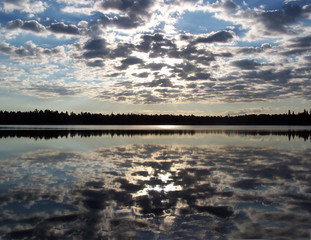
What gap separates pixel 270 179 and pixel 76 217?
11524 millimetres

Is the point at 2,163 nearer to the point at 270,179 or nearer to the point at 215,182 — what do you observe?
the point at 215,182

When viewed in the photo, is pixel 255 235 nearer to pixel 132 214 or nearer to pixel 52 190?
pixel 132 214

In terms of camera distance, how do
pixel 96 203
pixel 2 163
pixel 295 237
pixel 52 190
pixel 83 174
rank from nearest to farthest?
pixel 295 237 < pixel 96 203 < pixel 52 190 < pixel 83 174 < pixel 2 163

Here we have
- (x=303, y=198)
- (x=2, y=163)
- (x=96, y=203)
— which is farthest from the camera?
(x=2, y=163)

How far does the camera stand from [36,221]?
920 centimetres

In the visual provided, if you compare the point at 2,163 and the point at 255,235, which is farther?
the point at 2,163

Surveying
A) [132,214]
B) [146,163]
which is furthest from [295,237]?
[146,163]

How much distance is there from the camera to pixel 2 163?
68.6ft

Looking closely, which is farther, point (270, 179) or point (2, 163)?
point (2, 163)

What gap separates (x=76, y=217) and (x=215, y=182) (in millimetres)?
8304

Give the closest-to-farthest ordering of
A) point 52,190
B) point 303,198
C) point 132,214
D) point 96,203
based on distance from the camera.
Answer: point 132,214 → point 96,203 → point 303,198 → point 52,190

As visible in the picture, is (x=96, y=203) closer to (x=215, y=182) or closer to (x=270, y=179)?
(x=215, y=182)

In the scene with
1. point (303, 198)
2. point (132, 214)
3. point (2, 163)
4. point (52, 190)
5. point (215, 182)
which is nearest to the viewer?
point (132, 214)

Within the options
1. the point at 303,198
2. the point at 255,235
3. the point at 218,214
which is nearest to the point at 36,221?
the point at 218,214
